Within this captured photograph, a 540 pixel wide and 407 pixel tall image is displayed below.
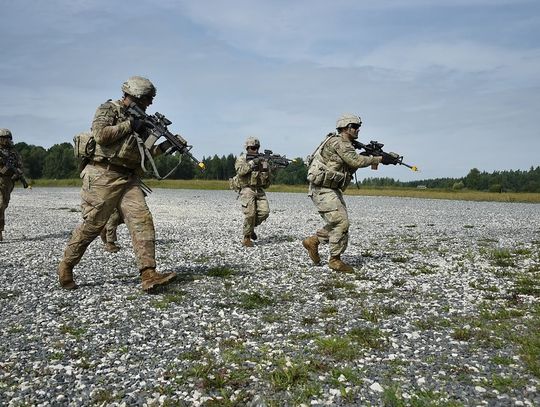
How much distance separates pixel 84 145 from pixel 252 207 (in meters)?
8.44

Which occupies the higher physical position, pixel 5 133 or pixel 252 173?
pixel 5 133

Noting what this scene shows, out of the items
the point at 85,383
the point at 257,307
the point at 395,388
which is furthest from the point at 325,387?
the point at 257,307

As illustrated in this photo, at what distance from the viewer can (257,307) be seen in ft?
30.7

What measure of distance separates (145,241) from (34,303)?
2438mm

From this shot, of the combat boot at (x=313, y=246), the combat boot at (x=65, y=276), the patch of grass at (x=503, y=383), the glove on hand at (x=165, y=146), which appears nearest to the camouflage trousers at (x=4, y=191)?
the combat boot at (x=65, y=276)

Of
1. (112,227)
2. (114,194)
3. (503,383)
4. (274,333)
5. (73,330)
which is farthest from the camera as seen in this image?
(112,227)

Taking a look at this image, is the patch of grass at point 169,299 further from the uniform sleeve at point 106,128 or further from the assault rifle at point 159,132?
the uniform sleeve at point 106,128

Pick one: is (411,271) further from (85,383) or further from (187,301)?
(85,383)

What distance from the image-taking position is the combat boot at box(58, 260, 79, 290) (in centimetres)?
1058

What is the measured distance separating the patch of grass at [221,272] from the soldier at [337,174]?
261 centimetres

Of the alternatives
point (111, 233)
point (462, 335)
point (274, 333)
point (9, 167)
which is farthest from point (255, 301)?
point (9, 167)

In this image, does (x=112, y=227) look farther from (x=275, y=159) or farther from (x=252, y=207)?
(x=275, y=159)

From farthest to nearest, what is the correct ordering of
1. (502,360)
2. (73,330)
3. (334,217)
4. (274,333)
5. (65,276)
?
(334,217) → (65,276) → (73,330) → (274,333) → (502,360)

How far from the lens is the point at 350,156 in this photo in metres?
12.4
